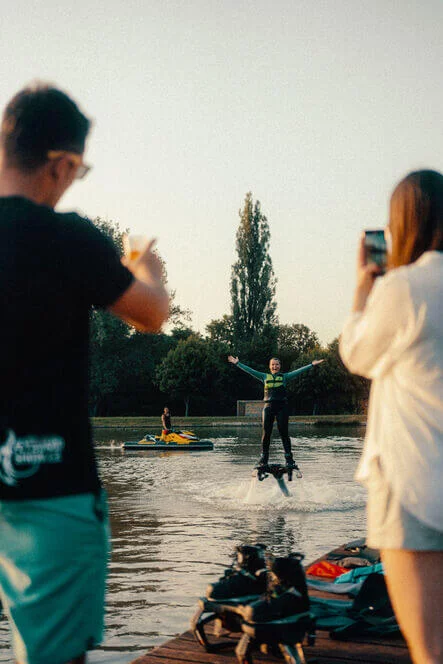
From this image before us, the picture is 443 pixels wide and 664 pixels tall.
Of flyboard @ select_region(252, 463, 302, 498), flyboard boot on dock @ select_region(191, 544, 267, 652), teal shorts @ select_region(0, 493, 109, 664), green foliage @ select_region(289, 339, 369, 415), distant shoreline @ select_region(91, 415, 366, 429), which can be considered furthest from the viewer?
green foliage @ select_region(289, 339, 369, 415)

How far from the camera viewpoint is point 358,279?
8.40ft

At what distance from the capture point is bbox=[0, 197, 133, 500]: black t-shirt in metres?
1.87

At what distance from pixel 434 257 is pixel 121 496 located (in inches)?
558

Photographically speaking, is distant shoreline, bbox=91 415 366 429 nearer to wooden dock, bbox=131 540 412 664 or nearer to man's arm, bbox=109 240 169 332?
wooden dock, bbox=131 540 412 664

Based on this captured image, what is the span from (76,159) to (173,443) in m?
29.3

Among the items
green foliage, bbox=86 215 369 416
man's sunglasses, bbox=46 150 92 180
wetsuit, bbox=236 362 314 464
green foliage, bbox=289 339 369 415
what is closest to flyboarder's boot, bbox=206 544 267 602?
man's sunglasses, bbox=46 150 92 180

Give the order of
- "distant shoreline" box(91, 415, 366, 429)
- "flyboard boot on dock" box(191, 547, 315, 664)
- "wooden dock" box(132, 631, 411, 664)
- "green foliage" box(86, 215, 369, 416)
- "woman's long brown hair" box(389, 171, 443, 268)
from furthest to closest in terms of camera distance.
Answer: "green foliage" box(86, 215, 369, 416)
"distant shoreline" box(91, 415, 366, 429)
"wooden dock" box(132, 631, 411, 664)
"flyboard boot on dock" box(191, 547, 315, 664)
"woman's long brown hair" box(389, 171, 443, 268)

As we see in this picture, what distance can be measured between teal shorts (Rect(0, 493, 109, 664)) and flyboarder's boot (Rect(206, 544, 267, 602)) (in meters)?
2.16

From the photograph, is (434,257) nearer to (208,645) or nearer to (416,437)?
(416,437)

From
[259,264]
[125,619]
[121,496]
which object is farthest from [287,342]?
[125,619]

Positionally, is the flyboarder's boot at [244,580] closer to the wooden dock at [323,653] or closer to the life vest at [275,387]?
the wooden dock at [323,653]

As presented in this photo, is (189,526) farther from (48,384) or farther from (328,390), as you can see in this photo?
(328,390)

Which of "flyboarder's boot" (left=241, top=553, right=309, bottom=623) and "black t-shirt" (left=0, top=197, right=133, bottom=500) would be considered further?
"flyboarder's boot" (left=241, top=553, right=309, bottom=623)

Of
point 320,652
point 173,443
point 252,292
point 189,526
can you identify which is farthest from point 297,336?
point 320,652
